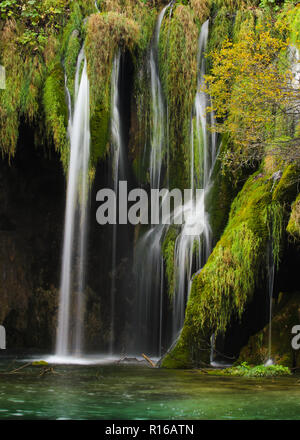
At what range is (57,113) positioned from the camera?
512 inches

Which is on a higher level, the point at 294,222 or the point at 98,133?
the point at 98,133

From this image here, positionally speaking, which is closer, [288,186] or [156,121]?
[288,186]

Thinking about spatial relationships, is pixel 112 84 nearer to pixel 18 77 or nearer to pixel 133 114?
pixel 133 114

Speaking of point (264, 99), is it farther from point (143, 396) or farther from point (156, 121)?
point (143, 396)

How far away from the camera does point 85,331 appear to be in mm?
14969

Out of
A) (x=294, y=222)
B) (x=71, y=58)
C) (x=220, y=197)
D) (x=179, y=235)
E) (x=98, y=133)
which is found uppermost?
(x=71, y=58)

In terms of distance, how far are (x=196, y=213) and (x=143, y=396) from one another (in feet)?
20.9

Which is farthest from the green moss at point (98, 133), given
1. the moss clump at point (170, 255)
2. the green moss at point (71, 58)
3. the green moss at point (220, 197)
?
the green moss at point (220, 197)

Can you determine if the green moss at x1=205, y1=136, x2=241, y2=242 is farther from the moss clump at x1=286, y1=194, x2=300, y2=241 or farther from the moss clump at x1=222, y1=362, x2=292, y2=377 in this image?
the moss clump at x1=222, y1=362, x2=292, y2=377

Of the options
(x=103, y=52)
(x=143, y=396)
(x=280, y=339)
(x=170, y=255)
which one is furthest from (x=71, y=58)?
(x=143, y=396)

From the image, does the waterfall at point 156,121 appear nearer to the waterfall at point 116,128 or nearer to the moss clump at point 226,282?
the waterfall at point 116,128
